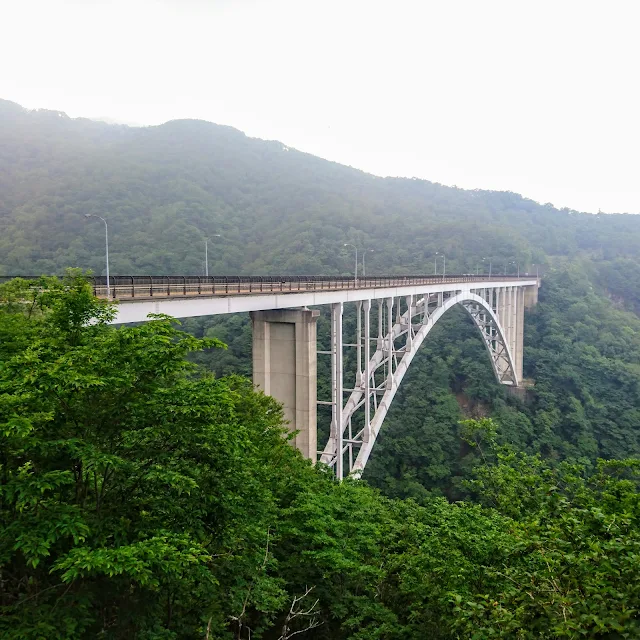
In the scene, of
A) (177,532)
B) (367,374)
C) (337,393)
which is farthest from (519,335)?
(177,532)

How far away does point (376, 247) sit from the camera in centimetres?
8069

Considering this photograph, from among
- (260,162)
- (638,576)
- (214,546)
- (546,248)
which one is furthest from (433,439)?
(260,162)

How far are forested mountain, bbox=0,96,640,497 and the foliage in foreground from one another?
26.2 meters

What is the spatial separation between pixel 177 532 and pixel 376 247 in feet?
252

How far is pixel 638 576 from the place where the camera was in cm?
439

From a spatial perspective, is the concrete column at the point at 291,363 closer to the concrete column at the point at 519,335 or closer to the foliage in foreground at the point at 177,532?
the foliage in foreground at the point at 177,532

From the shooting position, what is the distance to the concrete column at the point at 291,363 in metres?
17.6

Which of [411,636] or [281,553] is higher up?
[281,553]

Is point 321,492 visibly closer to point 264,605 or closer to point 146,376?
point 264,605

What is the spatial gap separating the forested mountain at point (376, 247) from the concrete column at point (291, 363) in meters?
18.4

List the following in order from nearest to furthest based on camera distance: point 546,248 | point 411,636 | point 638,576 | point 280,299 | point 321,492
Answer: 1. point 638,576
2. point 411,636
3. point 321,492
4. point 280,299
5. point 546,248

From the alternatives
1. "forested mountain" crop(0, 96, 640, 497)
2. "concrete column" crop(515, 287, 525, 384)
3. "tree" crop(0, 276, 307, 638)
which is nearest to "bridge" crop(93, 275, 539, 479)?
"tree" crop(0, 276, 307, 638)

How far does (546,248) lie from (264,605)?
112 m

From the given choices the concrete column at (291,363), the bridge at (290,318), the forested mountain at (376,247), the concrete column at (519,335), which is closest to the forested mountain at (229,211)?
the forested mountain at (376,247)
